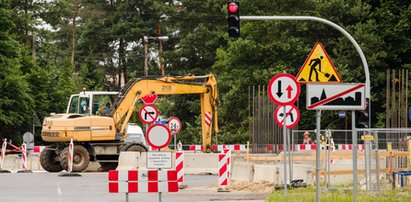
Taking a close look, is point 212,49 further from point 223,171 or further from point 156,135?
point 156,135

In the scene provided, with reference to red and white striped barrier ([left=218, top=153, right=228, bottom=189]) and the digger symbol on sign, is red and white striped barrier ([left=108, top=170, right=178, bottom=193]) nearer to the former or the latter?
the digger symbol on sign

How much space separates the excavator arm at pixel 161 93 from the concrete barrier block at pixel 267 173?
1151 cm

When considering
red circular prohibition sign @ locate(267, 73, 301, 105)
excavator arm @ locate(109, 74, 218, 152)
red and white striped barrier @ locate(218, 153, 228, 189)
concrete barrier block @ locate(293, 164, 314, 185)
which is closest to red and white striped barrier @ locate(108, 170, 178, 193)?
red circular prohibition sign @ locate(267, 73, 301, 105)

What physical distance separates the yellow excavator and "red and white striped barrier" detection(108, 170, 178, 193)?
18.9 metres

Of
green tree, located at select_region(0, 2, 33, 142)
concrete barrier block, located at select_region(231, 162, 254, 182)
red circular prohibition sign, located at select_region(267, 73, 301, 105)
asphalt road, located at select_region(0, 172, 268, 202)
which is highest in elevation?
green tree, located at select_region(0, 2, 33, 142)

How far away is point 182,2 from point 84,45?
18967 millimetres

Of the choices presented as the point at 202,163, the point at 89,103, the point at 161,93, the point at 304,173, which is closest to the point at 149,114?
the point at 202,163

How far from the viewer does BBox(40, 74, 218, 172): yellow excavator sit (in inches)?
1588

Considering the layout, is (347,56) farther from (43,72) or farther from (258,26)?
(43,72)

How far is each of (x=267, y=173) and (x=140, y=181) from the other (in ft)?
29.0

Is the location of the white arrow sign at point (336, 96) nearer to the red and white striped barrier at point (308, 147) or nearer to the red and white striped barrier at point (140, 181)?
the red and white striped barrier at point (140, 181)

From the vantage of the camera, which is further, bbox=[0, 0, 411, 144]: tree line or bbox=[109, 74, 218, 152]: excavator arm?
Answer: bbox=[0, 0, 411, 144]: tree line

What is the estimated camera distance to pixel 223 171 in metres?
27.7

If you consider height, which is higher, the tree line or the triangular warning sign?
the tree line
